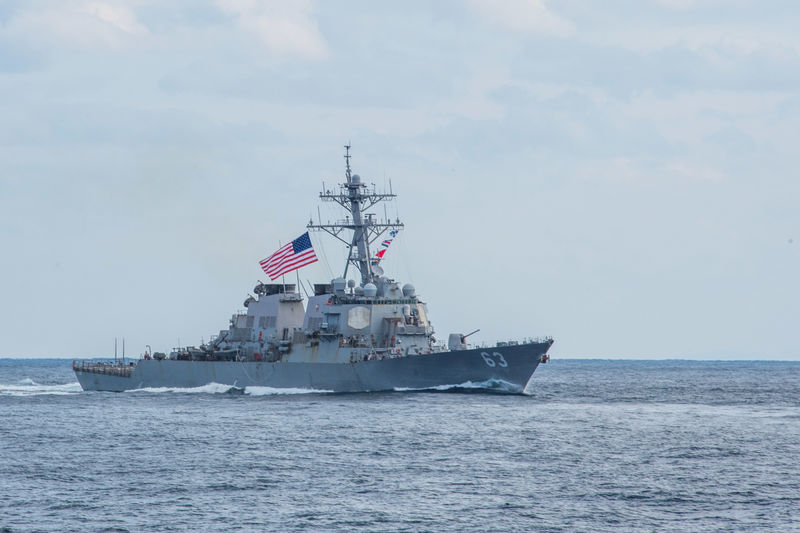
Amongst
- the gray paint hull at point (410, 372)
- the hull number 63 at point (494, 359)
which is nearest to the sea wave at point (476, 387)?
the gray paint hull at point (410, 372)

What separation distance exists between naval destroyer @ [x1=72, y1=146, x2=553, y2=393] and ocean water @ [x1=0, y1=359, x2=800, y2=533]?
1.71m

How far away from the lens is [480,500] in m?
25.1

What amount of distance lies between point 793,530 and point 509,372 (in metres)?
27.4

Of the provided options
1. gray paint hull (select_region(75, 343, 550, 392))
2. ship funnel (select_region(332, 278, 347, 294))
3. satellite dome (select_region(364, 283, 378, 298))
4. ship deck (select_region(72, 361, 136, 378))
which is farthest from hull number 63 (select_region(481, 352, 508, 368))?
ship deck (select_region(72, 361, 136, 378))

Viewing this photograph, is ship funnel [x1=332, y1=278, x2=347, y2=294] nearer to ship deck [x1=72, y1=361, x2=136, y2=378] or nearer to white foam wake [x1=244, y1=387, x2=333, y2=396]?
white foam wake [x1=244, y1=387, x2=333, y2=396]

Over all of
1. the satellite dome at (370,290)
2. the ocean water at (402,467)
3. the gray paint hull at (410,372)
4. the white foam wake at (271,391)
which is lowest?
the ocean water at (402,467)

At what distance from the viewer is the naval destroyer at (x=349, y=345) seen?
48844 mm

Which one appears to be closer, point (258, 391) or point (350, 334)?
point (350, 334)

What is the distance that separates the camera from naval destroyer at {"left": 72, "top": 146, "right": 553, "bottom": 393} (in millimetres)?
48844

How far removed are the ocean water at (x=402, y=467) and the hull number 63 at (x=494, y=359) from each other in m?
1.75

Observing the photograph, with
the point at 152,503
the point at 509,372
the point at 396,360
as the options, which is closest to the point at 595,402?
the point at 509,372

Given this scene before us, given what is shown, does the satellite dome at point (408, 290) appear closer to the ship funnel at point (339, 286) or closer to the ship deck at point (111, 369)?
the ship funnel at point (339, 286)

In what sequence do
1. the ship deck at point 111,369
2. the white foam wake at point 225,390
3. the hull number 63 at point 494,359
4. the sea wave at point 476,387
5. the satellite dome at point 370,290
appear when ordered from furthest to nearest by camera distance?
1. the ship deck at point 111,369
2. the white foam wake at point 225,390
3. the satellite dome at point 370,290
4. the sea wave at point 476,387
5. the hull number 63 at point 494,359

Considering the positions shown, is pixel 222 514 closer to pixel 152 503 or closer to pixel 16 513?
pixel 152 503
